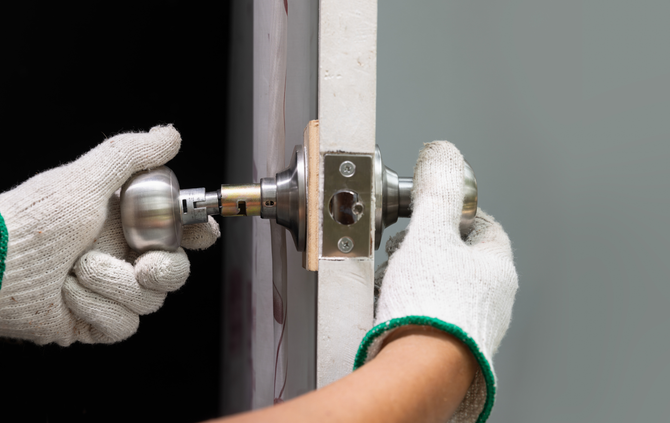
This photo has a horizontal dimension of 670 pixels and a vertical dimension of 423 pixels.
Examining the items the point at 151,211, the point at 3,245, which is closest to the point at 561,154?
the point at 151,211

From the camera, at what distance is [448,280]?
1.23 feet

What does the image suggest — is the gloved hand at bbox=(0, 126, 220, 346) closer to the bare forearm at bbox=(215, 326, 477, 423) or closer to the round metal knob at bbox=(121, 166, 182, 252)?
the round metal knob at bbox=(121, 166, 182, 252)

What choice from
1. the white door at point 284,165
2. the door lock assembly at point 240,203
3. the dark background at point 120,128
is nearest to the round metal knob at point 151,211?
the door lock assembly at point 240,203

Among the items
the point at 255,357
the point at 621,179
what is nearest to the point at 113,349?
the point at 255,357

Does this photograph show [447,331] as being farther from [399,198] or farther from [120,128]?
[120,128]

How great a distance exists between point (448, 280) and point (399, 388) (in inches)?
5.2

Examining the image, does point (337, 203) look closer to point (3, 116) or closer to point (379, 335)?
point (379, 335)

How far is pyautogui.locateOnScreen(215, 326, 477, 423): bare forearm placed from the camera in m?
0.22

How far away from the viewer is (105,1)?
0.68m

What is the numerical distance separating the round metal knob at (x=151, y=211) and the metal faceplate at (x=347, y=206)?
0.52 ft

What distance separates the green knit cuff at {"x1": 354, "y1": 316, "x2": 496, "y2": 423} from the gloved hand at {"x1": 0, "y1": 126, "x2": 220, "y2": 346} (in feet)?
0.74

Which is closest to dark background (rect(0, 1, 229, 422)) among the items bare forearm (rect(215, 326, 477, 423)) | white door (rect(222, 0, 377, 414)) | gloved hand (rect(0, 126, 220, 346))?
white door (rect(222, 0, 377, 414))

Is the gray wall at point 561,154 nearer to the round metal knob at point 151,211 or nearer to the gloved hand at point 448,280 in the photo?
the gloved hand at point 448,280

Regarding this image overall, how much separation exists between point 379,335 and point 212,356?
0.56m
